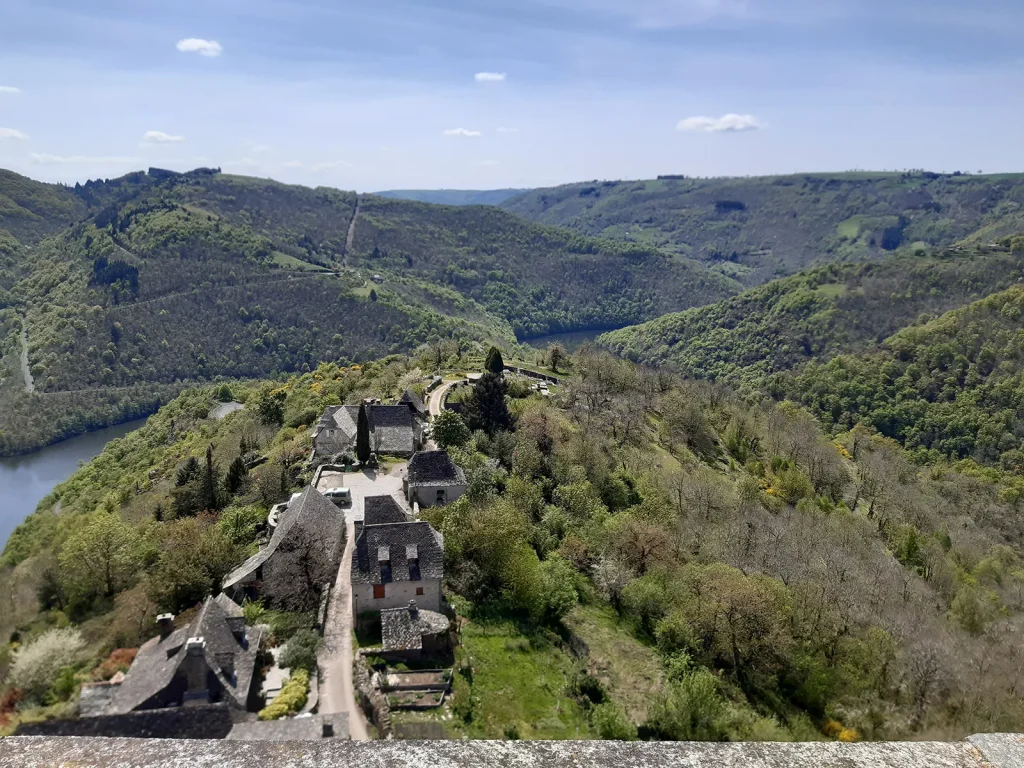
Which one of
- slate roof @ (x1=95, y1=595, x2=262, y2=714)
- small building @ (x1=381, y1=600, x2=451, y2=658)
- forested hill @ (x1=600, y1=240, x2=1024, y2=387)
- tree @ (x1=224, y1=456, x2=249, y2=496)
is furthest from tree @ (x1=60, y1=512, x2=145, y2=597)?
forested hill @ (x1=600, y1=240, x2=1024, y2=387)

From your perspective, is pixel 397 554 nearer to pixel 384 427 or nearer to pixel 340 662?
pixel 340 662

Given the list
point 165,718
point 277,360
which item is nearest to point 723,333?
point 277,360

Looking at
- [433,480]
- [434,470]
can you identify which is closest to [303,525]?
[433,480]

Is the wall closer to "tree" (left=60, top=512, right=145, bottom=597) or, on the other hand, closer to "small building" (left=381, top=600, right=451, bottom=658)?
"small building" (left=381, top=600, right=451, bottom=658)

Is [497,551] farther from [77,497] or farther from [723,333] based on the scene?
[723,333]

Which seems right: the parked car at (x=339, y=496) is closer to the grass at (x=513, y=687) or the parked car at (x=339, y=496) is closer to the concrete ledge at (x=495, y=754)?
the grass at (x=513, y=687)

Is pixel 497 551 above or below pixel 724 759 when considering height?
below
